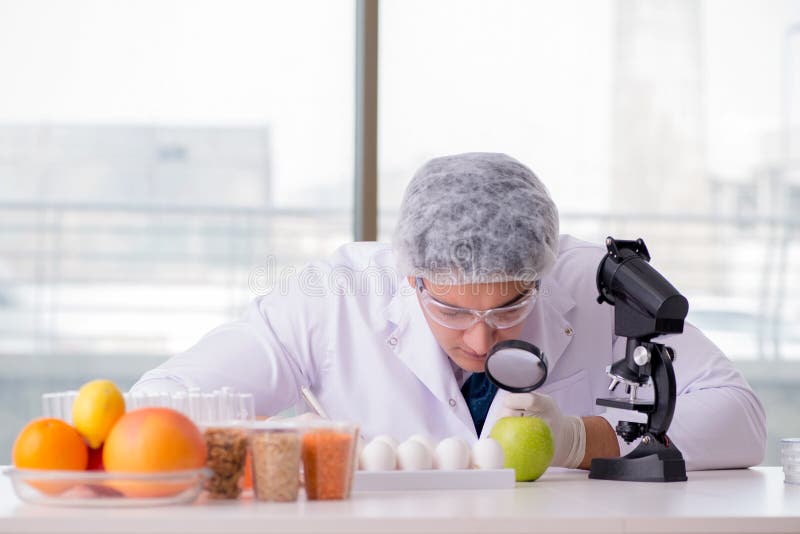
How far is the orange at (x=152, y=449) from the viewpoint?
1249 mm

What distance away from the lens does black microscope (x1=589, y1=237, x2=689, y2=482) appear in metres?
1.69

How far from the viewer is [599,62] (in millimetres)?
4742

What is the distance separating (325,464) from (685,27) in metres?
4.19

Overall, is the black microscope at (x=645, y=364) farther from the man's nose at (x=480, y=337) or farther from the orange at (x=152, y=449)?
the orange at (x=152, y=449)

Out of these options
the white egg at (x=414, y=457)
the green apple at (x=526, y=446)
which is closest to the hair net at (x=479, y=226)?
the green apple at (x=526, y=446)

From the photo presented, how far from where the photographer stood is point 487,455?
63.0 inches

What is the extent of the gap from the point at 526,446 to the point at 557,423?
204 mm

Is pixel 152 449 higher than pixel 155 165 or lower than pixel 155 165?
lower

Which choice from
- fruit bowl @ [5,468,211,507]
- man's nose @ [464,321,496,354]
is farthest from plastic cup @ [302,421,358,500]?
man's nose @ [464,321,496,354]

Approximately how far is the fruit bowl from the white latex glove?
729mm

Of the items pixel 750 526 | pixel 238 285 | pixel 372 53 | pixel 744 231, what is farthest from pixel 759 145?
pixel 750 526

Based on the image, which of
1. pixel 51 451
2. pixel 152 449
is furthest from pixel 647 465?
pixel 51 451

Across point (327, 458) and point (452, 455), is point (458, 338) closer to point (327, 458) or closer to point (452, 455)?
A: point (452, 455)

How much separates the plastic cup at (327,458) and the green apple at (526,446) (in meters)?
0.37
